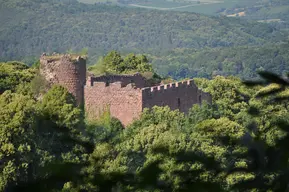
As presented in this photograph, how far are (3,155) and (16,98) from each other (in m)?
2.77

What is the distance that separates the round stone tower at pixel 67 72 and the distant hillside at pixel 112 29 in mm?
118693

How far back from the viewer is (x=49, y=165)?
5.65 metres

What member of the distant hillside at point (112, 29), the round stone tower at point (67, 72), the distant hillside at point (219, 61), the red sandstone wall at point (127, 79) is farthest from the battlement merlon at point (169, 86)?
the distant hillside at point (112, 29)

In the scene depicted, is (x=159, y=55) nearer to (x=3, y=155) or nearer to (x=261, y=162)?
(x=3, y=155)

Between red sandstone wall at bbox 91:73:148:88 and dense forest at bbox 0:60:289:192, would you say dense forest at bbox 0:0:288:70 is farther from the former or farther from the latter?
dense forest at bbox 0:60:289:192

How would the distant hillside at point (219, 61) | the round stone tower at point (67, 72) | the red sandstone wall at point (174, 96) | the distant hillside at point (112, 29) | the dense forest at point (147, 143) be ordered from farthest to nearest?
1. the distant hillside at point (112, 29)
2. the distant hillside at point (219, 61)
3. the red sandstone wall at point (174, 96)
4. the round stone tower at point (67, 72)
5. the dense forest at point (147, 143)

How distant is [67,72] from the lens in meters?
33.1

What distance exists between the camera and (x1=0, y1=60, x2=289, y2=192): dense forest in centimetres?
576

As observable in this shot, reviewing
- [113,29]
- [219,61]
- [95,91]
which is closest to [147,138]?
[95,91]

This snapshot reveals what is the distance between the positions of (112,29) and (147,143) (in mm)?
156689

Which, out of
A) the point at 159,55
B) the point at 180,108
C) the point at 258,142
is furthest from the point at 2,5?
the point at 258,142

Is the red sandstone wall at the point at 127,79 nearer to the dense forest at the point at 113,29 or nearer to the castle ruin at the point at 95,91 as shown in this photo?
the castle ruin at the point at 95,91

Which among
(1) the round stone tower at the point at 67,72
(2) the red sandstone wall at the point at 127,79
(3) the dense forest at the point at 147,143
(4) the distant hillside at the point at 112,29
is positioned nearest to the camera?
(3) the dense forest at the point at 147,143

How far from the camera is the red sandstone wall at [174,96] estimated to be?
3362 centimetres
